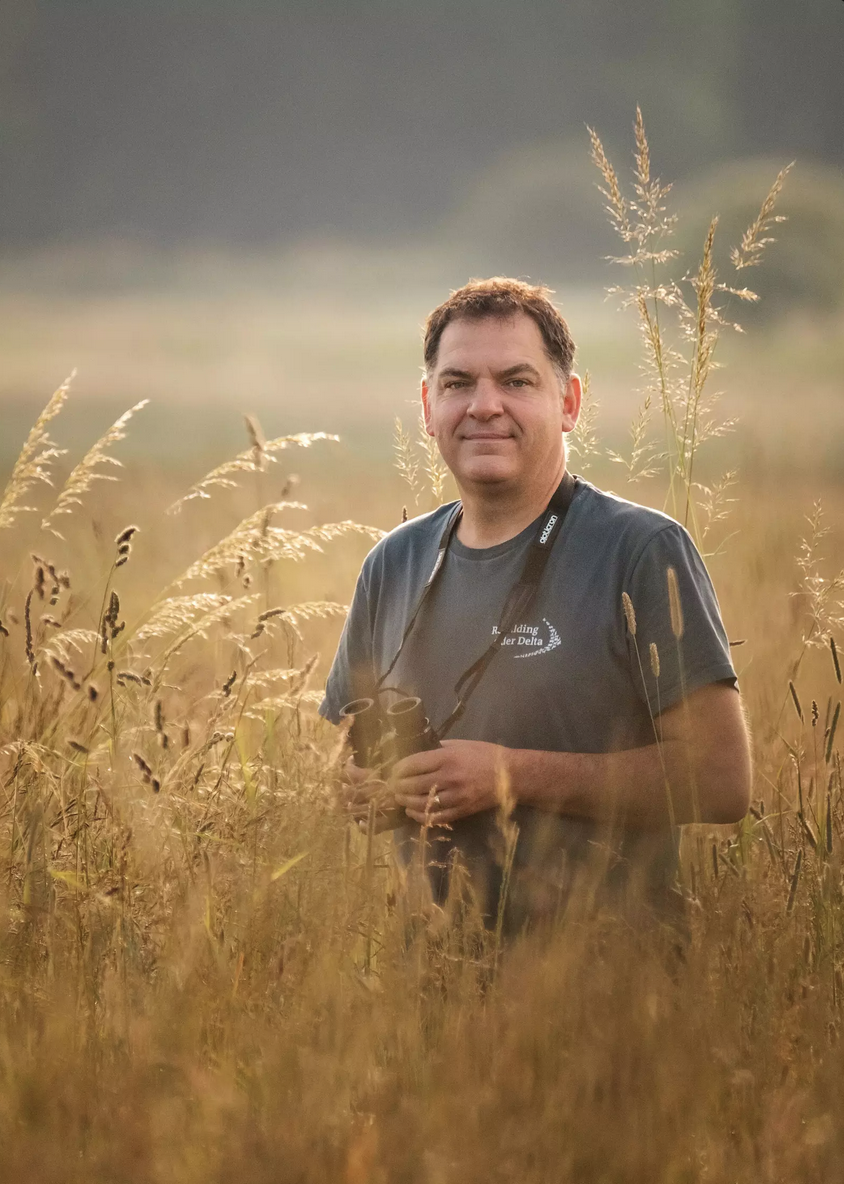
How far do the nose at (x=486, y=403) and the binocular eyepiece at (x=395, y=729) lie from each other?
2.55 feet

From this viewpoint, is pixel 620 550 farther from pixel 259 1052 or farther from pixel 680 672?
pixel 259 1052

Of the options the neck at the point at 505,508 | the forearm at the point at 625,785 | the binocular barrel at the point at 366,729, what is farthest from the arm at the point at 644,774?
the neck at the point at 505,508

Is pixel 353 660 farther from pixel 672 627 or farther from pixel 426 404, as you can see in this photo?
pixel 672 627

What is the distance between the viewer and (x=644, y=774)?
216 cm

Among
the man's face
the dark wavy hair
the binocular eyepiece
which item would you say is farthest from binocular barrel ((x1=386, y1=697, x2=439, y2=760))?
the dark wavy hair

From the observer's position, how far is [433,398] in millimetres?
2680

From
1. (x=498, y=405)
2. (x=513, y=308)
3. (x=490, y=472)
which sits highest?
(x=513, y=308)

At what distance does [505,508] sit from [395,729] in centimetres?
75

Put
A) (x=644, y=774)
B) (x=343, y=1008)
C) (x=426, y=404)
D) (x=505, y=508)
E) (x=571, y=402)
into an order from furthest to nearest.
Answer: (x=426, y=404), (x=571, y=402), (x=505, y=508), (x=644, y=774), (x=343, y=1008)

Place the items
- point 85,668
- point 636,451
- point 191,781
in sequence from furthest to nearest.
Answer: point 85,668, point 636,451, point 191,781

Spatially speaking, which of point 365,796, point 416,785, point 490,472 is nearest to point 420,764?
point 416,785

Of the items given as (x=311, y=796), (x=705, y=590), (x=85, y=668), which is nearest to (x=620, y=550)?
(x=705, y=590)

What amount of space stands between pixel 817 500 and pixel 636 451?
0.51 m

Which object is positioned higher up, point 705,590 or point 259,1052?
point 705,590
